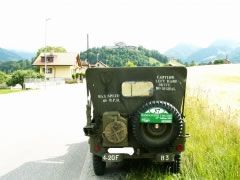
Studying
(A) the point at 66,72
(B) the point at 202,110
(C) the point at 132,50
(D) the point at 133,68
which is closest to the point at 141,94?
(D) the point at 133,68

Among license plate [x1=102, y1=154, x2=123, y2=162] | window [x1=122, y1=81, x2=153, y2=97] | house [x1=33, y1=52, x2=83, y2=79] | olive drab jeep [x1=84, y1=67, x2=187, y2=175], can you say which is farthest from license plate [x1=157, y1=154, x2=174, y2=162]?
house [x1=33, y1=52, x2=83, y2=79]

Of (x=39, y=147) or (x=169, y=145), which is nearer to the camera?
(x=169, y=145)

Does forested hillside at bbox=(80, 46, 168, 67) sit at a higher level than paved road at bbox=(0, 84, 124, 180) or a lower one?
higher

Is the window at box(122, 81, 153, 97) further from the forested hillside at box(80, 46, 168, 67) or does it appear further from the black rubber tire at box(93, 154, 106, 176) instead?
the forested hillside at box(80, 46, 168, 67)

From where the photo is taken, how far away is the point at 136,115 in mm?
6695

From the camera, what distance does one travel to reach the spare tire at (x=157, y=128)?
6672 millimetres

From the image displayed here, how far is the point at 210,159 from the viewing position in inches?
273

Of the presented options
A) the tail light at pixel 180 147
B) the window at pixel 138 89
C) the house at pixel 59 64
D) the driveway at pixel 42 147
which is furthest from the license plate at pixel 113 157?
the house at pixel 59 64

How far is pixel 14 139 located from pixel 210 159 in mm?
5759

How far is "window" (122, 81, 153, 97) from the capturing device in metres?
7.23

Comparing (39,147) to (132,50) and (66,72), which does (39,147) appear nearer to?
(66,72)

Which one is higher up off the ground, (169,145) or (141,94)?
(141,94)

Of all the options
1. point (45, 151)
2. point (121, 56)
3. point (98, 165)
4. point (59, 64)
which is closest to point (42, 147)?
point (45, 151)

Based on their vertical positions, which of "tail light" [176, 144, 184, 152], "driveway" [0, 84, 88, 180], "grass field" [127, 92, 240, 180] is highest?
"tail light" [176, 144, 184, 152]
